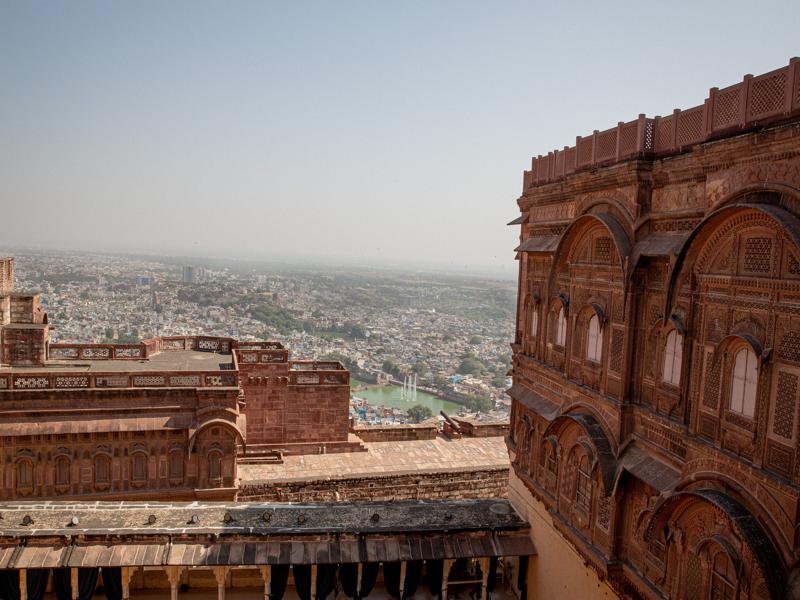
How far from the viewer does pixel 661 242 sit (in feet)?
29.1

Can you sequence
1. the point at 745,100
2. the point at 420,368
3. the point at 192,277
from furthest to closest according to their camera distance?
1. the point at 192,277
2. the point at 420,368
3. the point at 745,100

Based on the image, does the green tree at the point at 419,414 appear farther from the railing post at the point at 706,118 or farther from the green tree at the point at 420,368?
the railing post at the point at 706,118

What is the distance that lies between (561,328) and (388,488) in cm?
885

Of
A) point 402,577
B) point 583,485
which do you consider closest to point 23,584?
point 402,577

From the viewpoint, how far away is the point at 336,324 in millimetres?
113688

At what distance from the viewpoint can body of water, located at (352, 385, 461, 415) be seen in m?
66.2

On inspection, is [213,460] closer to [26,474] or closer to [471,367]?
[26,474]

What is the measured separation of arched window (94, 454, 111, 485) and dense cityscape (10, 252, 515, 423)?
32.0 metres

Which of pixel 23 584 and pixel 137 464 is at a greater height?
pixel 137 464

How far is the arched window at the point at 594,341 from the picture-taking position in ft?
35.0

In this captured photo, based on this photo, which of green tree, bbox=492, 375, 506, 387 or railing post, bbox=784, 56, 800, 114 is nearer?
railing post, bbox=784, 56, 800, 114

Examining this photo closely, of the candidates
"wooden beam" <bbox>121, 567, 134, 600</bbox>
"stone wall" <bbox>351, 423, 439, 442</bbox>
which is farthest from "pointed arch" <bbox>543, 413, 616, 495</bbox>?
"stone wall" <bbox>351, 423, 439, 442</bbox>

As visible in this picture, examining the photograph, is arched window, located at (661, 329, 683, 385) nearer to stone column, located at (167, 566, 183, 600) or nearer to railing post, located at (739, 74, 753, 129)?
railing post, located at (739, 74, 753, 129)

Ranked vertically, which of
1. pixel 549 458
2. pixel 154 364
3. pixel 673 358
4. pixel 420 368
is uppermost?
pixel 673 358
